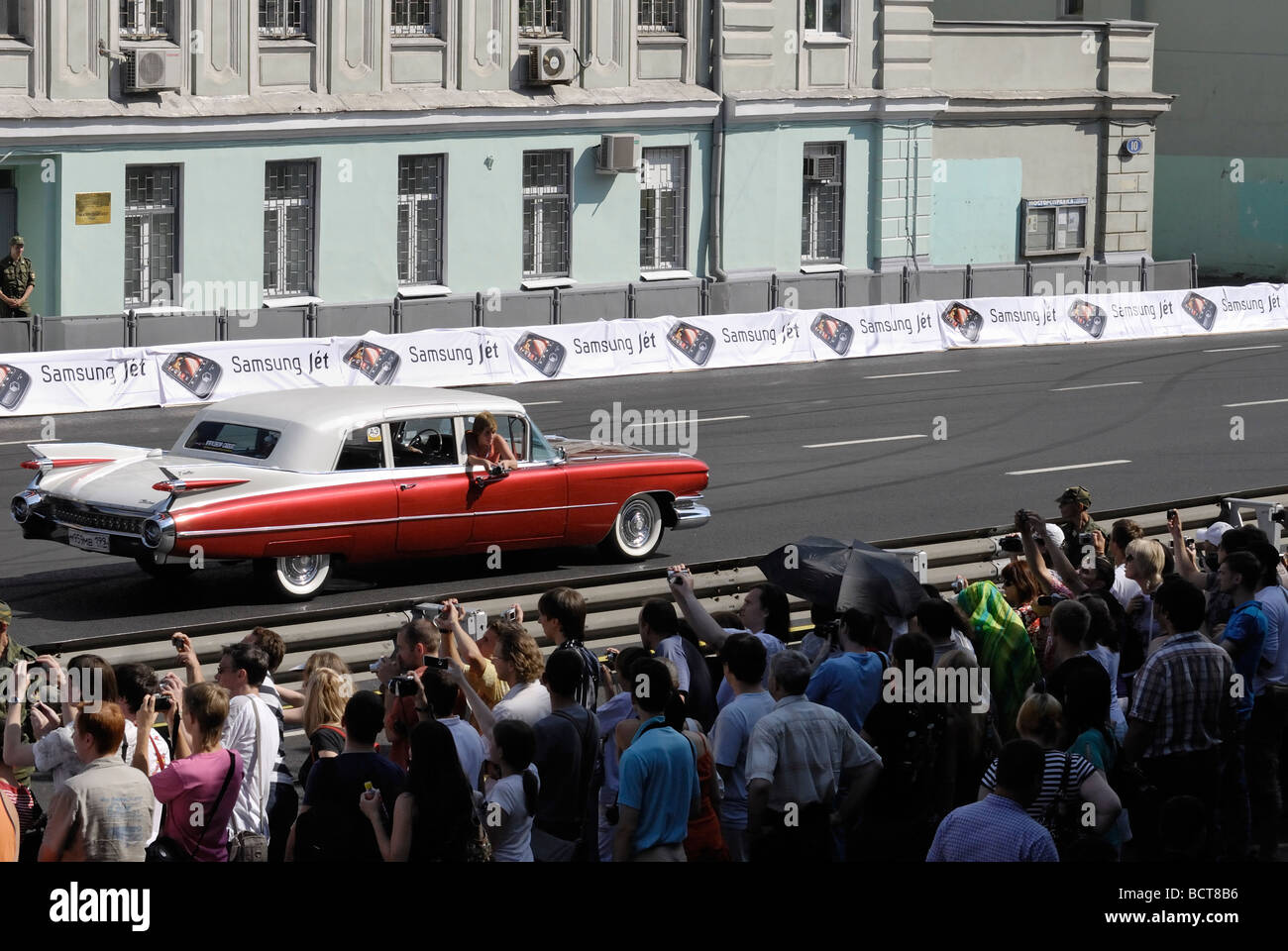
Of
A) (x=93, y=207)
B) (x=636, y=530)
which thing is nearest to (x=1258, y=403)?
(x=636, y=530)

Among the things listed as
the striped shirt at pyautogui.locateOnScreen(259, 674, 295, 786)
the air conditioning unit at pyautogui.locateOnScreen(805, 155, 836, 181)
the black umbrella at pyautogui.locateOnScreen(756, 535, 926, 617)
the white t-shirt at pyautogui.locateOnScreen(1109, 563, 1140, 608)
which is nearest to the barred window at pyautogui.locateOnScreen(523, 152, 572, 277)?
the air conditioning unit at pyautogui.locateOnScreen(805, 155, 836, 181)

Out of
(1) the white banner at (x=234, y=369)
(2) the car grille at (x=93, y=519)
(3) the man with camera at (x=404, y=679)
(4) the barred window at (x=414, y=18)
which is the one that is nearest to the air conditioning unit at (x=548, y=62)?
(4) the barred window at (x=414, y=18)

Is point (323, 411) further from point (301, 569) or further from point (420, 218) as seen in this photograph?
point (420, 218)

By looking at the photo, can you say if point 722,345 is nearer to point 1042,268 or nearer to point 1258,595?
point 1042,268

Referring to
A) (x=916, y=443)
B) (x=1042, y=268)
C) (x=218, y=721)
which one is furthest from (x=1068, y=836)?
(x=1042, y=268)

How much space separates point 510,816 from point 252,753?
4.43 feet

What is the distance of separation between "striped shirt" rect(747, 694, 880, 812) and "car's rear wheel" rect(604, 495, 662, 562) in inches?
334

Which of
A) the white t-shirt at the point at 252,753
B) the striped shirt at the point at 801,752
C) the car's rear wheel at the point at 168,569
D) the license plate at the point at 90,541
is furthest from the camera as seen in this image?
the car's rear wheel at the point at 168,569

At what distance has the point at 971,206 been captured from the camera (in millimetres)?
40656

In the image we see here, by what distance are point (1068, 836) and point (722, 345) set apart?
21.2 m

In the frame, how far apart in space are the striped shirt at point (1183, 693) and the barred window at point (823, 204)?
28.8 m

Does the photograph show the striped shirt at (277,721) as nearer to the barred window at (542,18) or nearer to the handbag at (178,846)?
the handbag at (178,846)

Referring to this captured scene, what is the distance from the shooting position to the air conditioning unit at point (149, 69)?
2853 centimetres

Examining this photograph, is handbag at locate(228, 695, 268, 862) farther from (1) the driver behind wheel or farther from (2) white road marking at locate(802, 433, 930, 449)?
(2) white road marking at locate(802, 433, 930, 449)
